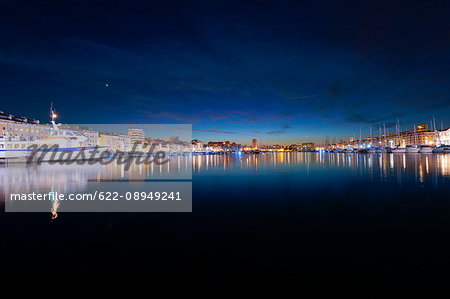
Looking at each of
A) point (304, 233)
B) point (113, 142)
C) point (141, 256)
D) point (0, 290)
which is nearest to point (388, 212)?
point (304, 233)

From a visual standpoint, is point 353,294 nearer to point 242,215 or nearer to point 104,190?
point 242,215

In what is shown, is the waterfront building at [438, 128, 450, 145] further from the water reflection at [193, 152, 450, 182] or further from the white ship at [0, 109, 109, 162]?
the white ship at [0, 109, 109, 162]

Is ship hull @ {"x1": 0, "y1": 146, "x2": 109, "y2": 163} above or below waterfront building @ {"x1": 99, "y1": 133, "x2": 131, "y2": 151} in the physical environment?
below

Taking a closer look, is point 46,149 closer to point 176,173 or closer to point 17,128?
point 176,173

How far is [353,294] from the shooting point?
4629mm

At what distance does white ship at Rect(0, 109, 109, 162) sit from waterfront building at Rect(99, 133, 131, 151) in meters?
92.1

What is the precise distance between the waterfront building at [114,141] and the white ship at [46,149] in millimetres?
92064

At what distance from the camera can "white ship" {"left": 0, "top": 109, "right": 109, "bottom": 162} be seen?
5475cm

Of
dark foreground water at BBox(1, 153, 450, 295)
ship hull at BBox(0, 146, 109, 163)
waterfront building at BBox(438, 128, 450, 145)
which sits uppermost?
waterfront building at BBox(438, 128, 450, 145)

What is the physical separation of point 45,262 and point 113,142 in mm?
173132

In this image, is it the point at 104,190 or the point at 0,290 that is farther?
the point at 104,190

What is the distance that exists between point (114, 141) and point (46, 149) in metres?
115

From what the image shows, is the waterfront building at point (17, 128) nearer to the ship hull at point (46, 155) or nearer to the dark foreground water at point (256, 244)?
the ship hull at point (46, 155)

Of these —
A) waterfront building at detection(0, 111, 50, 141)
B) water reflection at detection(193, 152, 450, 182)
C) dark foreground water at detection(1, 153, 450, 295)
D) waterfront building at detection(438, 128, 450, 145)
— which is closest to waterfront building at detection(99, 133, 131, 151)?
waterfront building at detection(0, 111, 50, 141)
